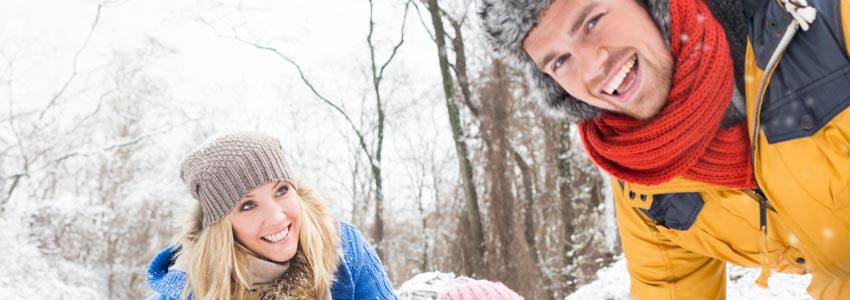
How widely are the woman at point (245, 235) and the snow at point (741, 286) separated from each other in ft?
10.4

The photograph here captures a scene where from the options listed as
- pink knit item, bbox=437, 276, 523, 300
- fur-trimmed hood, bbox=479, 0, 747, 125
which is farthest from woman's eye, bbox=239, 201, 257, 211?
fur-trimmed hood, bbox=479, 0, 747, 125

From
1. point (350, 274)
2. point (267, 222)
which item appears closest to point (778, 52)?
point (267, 222)

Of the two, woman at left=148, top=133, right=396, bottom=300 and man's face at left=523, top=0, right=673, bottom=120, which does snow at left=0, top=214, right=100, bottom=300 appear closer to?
woman at left=148, top=133, right=396, bottom=300

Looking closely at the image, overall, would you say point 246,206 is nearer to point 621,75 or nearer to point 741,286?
point 621,75

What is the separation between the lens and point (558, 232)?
11523 mm

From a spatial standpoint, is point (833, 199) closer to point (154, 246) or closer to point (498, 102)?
point (498, 102)

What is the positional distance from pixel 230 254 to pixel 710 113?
2.20 meters

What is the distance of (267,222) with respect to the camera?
2.60 metres

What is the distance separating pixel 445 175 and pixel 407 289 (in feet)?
58.3

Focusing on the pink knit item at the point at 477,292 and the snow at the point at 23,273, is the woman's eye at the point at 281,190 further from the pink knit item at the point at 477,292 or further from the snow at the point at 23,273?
the snow at the point at 23,273

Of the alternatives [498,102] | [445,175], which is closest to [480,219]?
[498,102]

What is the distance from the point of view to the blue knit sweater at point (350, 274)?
2.80 m

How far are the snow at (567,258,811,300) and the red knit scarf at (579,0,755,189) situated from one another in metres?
2.90

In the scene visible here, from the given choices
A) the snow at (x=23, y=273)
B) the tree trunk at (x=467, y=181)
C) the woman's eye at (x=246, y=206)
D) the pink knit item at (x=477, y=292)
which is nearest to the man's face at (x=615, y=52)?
the pink knit item at (x=477, y=292)
